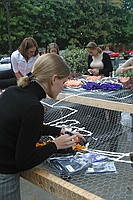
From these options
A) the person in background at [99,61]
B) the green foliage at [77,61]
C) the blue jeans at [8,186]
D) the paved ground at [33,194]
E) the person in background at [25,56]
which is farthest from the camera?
the green foliage at [77,61]

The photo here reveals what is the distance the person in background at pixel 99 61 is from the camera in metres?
3.47

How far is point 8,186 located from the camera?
3.88 feet

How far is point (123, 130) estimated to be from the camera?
6.27 feet

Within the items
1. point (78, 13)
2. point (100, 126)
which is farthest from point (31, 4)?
point (100, 126)

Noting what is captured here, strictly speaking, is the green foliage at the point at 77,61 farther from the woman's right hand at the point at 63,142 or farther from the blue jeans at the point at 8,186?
the blue jeans at the point at 8,186

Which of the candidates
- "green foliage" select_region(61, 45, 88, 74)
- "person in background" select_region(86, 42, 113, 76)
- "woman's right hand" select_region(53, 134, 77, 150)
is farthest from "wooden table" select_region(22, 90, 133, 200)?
"green foliage" select_region(61, 45, 88, 74)

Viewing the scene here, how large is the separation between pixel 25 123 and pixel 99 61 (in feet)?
8.76

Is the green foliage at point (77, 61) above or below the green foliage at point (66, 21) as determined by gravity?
below

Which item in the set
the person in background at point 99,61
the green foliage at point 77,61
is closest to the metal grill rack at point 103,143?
the person in background at point 99,61

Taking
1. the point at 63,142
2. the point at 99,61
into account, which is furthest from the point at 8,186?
the point at 99,61

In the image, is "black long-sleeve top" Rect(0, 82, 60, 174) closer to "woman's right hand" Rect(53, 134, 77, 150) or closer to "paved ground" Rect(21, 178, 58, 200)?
"woman's right hand" Rect(53, 134, 77, 150)

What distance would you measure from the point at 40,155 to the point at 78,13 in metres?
20.1

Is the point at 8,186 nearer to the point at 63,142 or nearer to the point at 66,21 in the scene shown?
the point at 63,142

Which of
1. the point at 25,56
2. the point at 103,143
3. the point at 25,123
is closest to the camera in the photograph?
the point at 25,123
